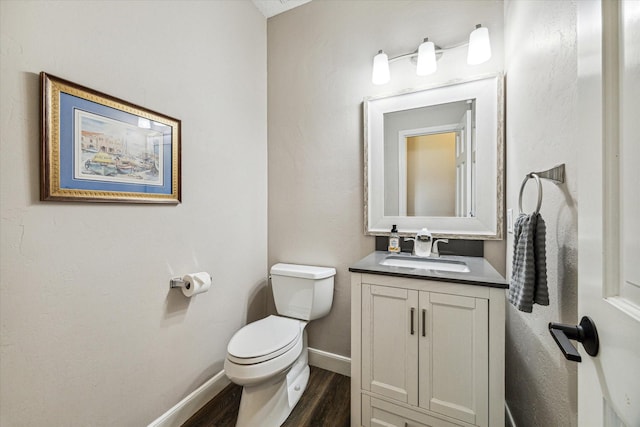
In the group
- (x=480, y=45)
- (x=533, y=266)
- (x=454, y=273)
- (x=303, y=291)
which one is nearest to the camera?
(x=533, y=266)

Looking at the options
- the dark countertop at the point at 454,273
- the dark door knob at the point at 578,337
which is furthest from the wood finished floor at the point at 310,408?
the dark door knob at the point at 578,337

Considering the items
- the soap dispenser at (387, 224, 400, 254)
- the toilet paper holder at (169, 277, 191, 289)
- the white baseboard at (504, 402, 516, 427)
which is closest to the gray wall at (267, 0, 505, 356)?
the soap dispenser at (387, 224, 400, 254)

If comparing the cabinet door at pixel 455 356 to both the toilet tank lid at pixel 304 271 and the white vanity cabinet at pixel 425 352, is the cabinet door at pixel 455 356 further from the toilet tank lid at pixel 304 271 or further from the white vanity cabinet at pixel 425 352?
the toilet tank lid at pixel 304 271

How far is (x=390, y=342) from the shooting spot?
1.29 metres

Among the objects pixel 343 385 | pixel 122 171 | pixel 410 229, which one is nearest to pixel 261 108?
pixel 122 171

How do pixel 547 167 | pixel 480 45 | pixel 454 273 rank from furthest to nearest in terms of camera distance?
pixel 480 45, pixel 454 273, pixel 547 167

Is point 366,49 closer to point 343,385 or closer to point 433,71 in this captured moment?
point 433,71

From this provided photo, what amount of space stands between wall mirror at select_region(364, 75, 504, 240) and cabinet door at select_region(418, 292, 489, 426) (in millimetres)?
560

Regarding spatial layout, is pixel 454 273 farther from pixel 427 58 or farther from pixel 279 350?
pixel 427 58

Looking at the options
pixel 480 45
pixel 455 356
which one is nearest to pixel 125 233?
pixel 455 356

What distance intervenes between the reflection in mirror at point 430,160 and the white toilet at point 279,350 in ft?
2.43

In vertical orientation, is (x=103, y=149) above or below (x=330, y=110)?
below

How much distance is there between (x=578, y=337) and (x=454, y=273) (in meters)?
0.74

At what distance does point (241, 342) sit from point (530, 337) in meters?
1.36
